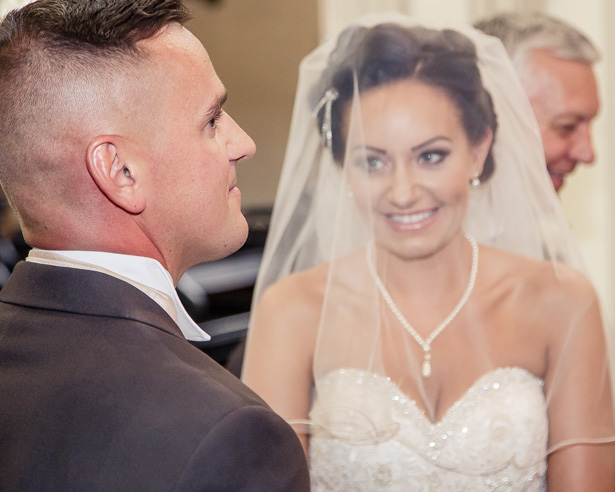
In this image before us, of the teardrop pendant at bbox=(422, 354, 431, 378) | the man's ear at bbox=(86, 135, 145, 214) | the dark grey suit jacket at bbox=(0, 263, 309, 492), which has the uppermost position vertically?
the man's ear at bbox=(86, 135, 145, 214)

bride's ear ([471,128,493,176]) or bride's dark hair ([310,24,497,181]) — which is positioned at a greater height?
bride's dark hair ([310,24,497,181])

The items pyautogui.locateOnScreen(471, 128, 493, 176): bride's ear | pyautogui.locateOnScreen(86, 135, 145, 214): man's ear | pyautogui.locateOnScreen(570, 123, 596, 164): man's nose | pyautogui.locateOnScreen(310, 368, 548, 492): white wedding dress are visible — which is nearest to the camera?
pyautogui.locateOnScreen(86, 135, 145, 214): man's ear

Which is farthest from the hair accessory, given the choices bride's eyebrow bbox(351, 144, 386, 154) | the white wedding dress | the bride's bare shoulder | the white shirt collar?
the white shirt collar

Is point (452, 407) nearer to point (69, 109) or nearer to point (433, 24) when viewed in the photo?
point (433, 24)

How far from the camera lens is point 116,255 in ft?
3.64

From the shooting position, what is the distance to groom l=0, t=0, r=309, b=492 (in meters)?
0.95

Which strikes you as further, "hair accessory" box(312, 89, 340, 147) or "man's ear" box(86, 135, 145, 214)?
"hair accessory" box(312, 89, 340, 147)

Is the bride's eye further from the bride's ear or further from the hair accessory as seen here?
the hair accessory

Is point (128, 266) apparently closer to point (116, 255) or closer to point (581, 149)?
point (116, 255)

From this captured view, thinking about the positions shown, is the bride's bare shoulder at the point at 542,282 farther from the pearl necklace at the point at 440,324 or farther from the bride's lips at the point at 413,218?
the bride's lips at the point at 413,218

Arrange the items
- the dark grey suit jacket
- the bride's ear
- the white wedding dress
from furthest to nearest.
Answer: the bride's ear < the white wedding dress < the dark grey suit jacket

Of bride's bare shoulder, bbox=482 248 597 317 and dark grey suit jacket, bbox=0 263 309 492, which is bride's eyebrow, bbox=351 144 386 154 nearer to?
bride's bare shoulder, bbox=482 248 597 317

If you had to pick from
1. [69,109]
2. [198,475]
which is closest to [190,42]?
[69,109]

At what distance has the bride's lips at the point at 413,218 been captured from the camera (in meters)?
1.82
